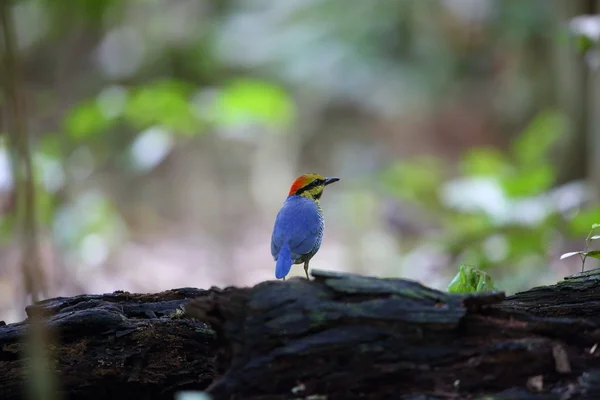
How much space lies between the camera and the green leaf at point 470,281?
2891mm

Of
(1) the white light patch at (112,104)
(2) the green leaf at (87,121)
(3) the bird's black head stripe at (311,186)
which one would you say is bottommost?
(3) the bird's black head stripe at (311,186)

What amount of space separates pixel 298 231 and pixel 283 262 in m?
→ 0.21

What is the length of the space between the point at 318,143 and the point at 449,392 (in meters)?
12.0

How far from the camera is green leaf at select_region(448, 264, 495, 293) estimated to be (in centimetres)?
289

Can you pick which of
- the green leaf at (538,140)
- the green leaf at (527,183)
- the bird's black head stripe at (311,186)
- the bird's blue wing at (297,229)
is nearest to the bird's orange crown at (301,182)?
the bird's black head stripe at (311,186)

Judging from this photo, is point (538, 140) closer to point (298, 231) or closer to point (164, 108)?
point (164, 108)

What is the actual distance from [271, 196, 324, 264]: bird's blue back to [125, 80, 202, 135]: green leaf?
277cm

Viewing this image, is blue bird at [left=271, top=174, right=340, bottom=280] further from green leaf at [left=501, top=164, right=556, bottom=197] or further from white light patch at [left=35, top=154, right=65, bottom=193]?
white light patch at [left=35, top=154, right=65, bottom=193]

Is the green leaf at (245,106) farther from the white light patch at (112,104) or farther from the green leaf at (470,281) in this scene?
the green leaf at (470,281)

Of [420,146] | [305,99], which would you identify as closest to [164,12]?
[305,99]

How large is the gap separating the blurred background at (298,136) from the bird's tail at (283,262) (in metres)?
2.35

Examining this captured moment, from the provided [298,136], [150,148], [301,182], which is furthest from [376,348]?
[298,136]

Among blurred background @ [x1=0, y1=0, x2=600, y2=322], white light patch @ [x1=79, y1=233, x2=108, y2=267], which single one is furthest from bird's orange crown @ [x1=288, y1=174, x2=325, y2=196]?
white light patch @ [x1=79, y1=233, x2=108, y2=267]

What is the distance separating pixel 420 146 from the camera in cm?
1408
